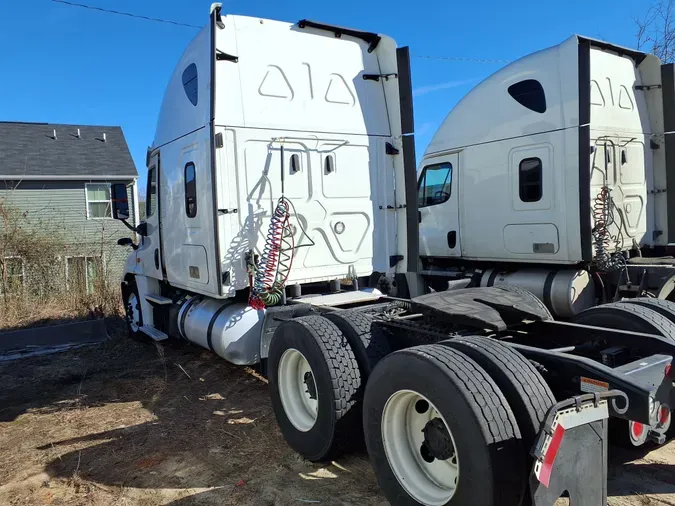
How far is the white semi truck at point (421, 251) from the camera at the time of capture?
2.61 m

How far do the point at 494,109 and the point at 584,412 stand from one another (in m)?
6.15

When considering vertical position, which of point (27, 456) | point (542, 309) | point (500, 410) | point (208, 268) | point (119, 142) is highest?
point (119, 142)

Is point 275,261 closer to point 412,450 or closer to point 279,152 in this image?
point 279,152

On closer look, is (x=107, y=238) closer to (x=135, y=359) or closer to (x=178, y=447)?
(x=135, y=359)

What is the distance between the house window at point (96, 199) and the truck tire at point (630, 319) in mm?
18634

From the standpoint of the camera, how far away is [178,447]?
4.36 m

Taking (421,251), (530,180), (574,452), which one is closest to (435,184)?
(421,251)

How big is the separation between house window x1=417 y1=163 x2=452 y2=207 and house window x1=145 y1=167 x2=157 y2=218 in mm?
3897

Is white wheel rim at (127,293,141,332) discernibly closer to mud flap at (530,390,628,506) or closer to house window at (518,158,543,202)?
house window at (518,158,543,202)

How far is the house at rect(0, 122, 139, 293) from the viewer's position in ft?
50.0

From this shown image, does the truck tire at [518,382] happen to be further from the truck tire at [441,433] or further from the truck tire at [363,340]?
the truck tire at [363,340]

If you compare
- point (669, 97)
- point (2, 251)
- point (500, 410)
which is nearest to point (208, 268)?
point (500, 410)

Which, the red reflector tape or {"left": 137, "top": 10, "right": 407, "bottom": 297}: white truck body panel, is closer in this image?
the red reflector tape

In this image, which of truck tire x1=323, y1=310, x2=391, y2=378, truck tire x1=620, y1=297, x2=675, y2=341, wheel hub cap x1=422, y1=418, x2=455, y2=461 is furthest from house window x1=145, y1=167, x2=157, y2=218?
truck tire x1=620, y1=297, x2=675, y2=341
